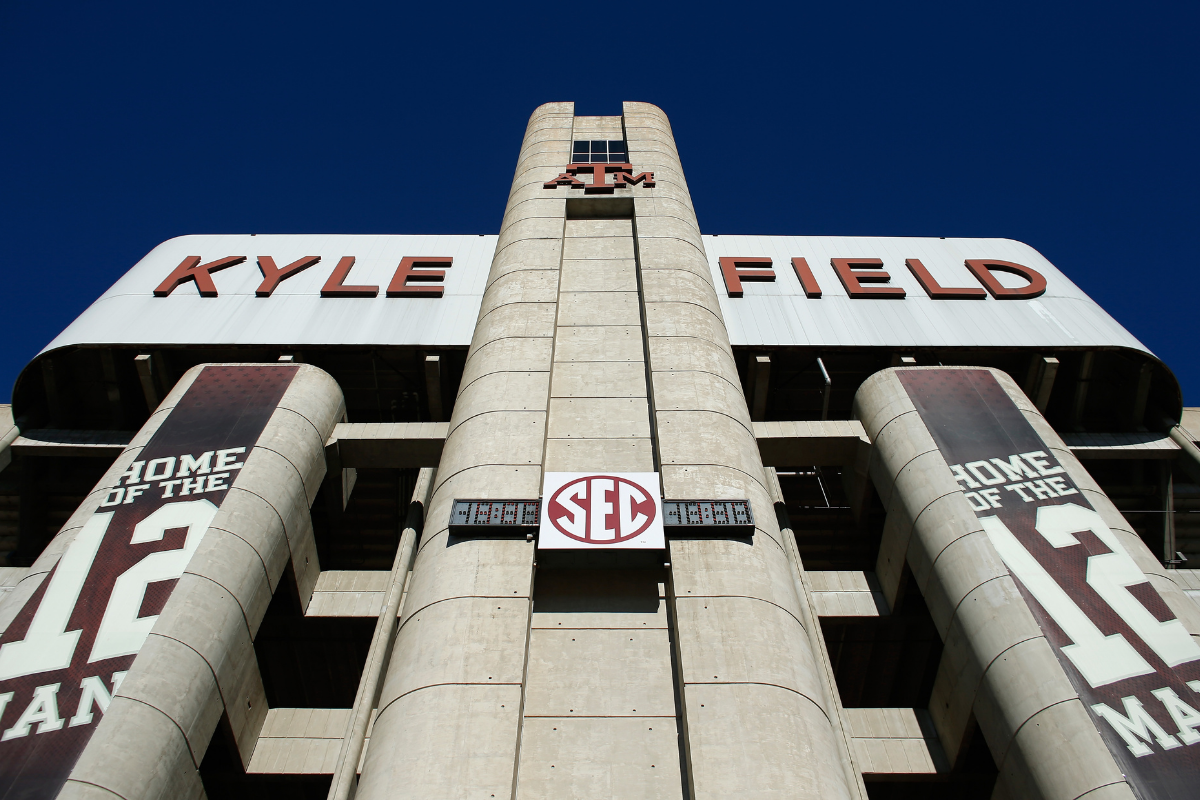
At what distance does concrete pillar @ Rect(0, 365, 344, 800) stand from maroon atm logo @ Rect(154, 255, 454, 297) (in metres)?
6.60

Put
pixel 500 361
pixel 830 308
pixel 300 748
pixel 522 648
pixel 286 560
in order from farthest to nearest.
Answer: pixel 830 308
pixel 500 361
pixel 286 560
pixel 300 748
pixel 522 648

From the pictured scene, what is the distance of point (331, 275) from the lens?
26.8 metres

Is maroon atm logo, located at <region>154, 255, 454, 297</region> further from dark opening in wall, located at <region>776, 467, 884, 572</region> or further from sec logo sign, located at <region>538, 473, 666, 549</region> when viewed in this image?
sec logo sign, located at <region>538, 473, 666, 549</region>

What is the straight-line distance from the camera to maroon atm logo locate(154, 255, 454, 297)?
2591cm

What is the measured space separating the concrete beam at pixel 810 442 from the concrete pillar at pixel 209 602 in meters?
11.3

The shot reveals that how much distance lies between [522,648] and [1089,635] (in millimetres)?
9768

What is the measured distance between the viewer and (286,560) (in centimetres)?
1670

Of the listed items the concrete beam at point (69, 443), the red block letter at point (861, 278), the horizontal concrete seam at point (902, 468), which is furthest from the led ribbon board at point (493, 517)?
the red block letter at point (861, 278)

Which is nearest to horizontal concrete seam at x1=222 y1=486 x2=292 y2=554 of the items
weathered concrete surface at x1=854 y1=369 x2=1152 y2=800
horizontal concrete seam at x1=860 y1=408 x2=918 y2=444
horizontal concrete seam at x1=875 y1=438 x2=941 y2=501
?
weathered concrete surface at x1=854 y1=369 x2=1152 y2=800

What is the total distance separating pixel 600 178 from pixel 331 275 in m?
10.1

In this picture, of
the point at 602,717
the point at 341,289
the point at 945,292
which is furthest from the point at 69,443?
the point at 945,292

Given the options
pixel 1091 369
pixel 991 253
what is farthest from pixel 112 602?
pixel 991 253

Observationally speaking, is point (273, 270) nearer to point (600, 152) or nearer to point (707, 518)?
point (600, 152)

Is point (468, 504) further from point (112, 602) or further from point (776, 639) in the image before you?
point (112, 602)
